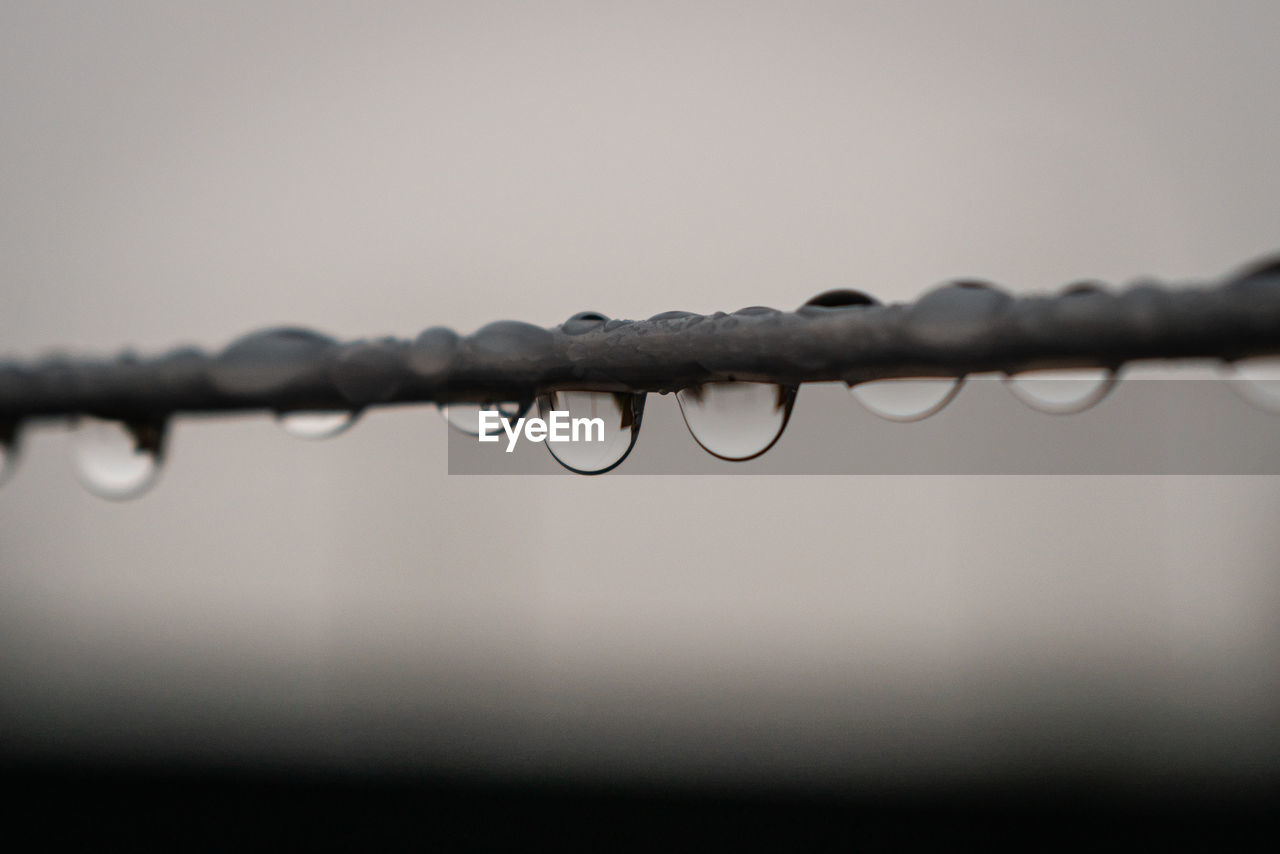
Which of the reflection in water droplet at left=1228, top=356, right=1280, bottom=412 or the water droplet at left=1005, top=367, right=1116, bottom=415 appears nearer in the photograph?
the reflection in water droplet at left=1228, top=356, right=1280, bottom=412

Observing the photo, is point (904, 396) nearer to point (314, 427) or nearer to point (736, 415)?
point (736, 415)

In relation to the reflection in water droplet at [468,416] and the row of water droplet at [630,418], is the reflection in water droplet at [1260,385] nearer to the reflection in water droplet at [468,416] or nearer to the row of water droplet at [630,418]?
the row of water droplet at [630,418]

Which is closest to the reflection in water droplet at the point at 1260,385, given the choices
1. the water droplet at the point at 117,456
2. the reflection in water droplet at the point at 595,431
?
the reflection in water droplet at the point at 595,431

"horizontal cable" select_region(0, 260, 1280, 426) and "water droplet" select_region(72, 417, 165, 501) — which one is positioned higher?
"horizontal cable" select_region(0, 260, 1280, 426)

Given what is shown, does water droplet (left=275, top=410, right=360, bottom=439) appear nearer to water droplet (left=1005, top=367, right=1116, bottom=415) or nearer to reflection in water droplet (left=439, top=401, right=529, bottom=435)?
reflection in water droplet (left=439, top=401, right=529, bottom=435)

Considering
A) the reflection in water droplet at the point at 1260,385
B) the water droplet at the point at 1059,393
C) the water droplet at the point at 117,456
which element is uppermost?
the water droplet at the point at 1059,393

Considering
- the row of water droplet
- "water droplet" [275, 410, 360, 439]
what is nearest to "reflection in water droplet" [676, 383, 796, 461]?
the row of water droplet
